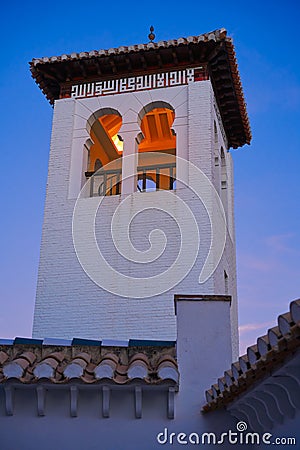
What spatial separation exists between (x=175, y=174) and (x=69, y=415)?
6.30m

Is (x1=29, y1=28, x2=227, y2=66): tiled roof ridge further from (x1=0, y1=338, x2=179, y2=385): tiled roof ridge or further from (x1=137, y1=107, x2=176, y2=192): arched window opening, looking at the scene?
(x1=0, y1=338, x2=179, y2=385): tiled roof ridge

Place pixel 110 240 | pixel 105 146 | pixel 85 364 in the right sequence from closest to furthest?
A: pixel 85 364 → pixel 110 240 → pixel 105 146

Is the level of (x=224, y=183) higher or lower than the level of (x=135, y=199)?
higher

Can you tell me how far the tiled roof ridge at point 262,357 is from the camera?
405 cm

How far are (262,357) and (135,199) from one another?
23.4 feet

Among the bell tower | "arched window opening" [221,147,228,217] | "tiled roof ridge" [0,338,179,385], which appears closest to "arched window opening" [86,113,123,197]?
the bell tower

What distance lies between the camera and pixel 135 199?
11.4 metres

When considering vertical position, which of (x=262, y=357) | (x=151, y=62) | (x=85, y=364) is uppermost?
(x=151, y=62)

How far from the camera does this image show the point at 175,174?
11844mm

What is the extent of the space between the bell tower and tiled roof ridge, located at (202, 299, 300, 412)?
4.46 m

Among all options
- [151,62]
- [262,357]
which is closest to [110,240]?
[151,62]

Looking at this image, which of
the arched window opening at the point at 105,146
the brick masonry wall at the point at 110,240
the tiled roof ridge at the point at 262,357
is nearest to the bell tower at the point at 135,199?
the brick masonry wall at the point at 110,240

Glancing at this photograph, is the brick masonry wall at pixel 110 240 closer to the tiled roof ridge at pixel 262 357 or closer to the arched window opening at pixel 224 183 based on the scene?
the arched window opening at pixel 224 183

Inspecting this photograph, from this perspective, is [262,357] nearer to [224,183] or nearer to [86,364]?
[86,364]
